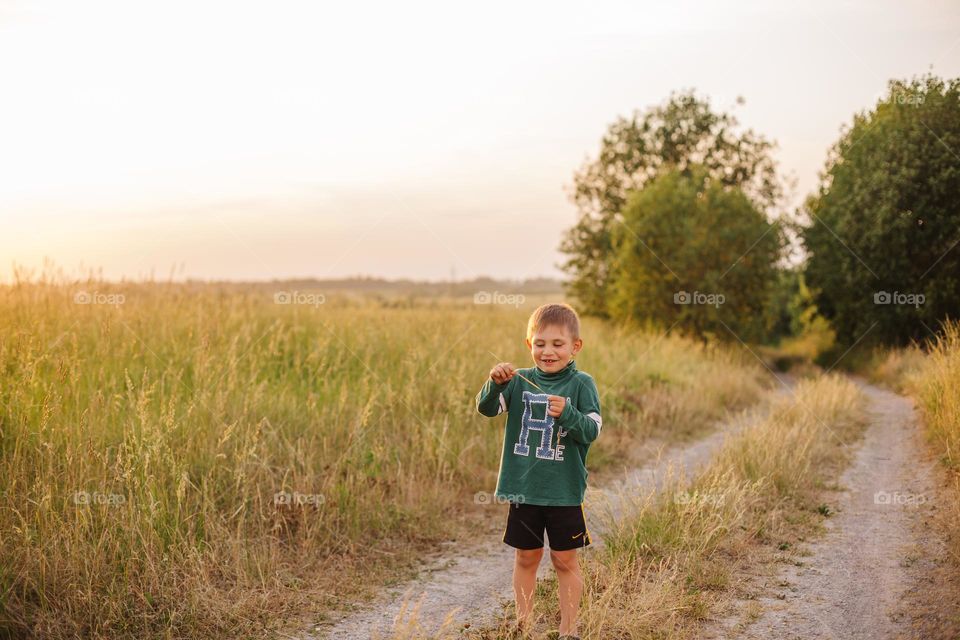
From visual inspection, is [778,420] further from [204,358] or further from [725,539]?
[204,358]

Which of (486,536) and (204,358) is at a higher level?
(204,358)

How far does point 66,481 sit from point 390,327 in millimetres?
6625

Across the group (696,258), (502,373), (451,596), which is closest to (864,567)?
(451,596)

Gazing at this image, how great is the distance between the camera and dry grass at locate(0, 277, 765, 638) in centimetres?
452

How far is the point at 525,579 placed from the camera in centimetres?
426

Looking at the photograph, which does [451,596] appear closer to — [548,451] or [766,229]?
[548,451]

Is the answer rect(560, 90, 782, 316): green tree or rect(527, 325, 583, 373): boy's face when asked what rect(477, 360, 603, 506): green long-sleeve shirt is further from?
rect(560, 90, 782, 316): green tree

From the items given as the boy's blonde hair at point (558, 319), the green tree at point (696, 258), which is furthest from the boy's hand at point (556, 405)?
the green tree at point (696, 258)

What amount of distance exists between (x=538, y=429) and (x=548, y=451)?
0.44ft

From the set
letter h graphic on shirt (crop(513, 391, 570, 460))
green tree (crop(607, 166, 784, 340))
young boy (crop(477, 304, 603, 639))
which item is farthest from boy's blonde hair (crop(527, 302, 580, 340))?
green tree (crop(607, 166, 784, 340))

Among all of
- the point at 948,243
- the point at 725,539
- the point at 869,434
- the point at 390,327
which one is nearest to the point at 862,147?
the point at 948,243

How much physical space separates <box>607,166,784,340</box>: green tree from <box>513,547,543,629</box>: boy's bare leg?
67.9 ft

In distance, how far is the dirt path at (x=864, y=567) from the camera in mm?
4500

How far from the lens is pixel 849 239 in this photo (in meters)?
21.0
